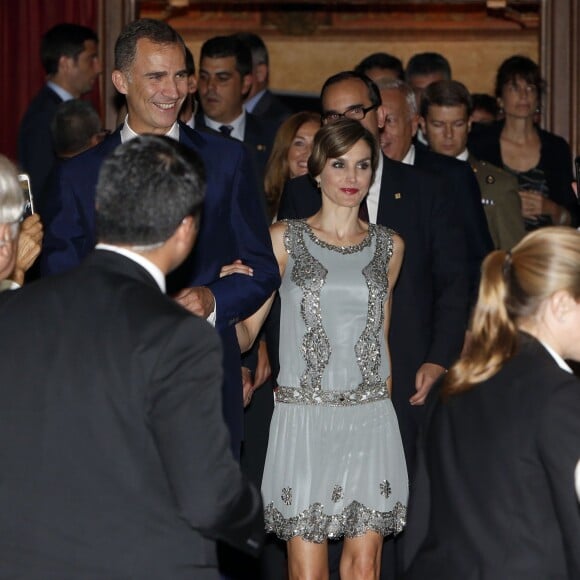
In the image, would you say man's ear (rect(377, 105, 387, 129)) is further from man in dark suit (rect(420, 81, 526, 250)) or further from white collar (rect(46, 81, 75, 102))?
white collar (rect(46, 81, 75, 102))

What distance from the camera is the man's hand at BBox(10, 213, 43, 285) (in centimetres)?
406

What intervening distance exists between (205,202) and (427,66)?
3.77m

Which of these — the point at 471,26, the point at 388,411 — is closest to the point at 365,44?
the point at 471,26

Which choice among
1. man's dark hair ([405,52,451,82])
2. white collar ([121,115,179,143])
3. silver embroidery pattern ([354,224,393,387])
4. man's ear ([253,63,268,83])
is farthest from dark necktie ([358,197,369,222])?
man's ear ([253,63,268,83])

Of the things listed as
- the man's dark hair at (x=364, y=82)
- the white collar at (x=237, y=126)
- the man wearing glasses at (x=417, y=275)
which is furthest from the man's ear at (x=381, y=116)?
the white collar at (x=237, y=126)

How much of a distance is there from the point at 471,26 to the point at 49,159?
389 centimetres

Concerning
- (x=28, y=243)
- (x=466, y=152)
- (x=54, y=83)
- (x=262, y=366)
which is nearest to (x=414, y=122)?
(x=466, y=152)

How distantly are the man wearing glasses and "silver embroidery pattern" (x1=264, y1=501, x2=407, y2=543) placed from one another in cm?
57

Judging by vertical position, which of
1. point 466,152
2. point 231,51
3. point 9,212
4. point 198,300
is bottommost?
point 198,300

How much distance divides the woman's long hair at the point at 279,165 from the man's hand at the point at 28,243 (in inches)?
71.5

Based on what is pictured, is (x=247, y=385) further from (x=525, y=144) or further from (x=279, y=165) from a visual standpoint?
(x=525, y=144)

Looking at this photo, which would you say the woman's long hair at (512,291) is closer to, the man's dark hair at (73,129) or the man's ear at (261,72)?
the man's dark hair at (73,129)

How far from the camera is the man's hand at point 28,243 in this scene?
4.06 meters

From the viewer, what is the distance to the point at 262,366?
5.27 m
